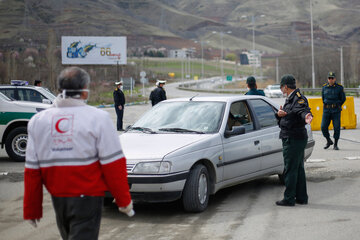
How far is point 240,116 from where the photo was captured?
28.8ft

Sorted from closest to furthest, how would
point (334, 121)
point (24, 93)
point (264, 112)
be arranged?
point (264, 112)
point (24, 93)
point (334, 121)

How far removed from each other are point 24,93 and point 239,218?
8.18m

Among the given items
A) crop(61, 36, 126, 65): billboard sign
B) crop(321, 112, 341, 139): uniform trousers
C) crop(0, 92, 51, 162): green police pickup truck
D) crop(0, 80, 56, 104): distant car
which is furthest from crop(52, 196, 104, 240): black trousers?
crop(61, 36, 126, 65): billboard sign

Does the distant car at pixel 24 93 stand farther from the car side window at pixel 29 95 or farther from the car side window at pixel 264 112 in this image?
the car side window at pixel 264 112

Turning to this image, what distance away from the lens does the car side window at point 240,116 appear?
8.55 meters

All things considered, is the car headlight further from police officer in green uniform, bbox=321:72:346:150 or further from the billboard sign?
the billboard sign

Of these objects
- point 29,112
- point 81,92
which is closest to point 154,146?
point 81,92

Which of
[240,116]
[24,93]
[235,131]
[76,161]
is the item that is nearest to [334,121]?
[240,116]

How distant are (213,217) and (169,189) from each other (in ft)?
2.21

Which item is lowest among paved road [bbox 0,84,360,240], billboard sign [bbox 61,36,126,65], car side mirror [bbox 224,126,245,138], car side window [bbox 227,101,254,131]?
paved road [bbox 0,84,360,240]

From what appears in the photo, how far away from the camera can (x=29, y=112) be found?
13.1 meters

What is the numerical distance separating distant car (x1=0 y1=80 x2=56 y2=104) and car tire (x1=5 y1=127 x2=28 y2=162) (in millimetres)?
916

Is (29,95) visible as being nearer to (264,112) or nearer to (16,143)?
(16,143)

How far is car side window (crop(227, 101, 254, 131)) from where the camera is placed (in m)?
8.55
